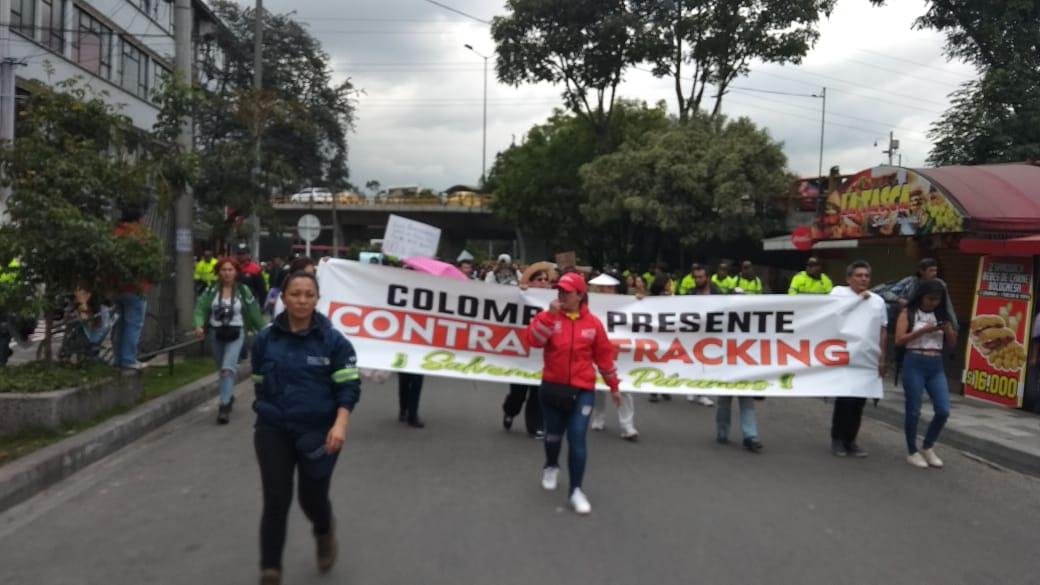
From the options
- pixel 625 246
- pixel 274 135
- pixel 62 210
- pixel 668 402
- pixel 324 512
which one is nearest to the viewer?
pixel 324 512

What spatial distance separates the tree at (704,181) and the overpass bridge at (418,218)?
23.6m

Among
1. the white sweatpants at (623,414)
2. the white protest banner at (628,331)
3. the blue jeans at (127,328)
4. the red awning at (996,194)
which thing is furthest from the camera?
the red awning at (996,194)

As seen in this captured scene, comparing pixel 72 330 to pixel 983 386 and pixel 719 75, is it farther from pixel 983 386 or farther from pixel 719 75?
pixel 719 75

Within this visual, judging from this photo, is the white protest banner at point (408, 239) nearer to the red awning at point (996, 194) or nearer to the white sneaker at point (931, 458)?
the white sneaker at point (931, 458)

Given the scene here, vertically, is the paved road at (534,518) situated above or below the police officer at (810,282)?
below

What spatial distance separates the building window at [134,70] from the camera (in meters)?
35.7

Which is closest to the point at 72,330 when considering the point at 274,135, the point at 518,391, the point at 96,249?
the point at 96,249

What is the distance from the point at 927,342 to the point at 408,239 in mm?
7071

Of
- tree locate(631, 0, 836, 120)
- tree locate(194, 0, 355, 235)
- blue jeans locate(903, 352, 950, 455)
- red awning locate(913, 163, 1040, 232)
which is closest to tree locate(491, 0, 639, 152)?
tree locate(631, 0, 836, 120)

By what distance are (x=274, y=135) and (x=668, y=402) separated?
38472 millimetres

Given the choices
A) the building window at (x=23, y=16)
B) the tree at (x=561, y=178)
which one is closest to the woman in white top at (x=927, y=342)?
the building window at (x=23, y=16)

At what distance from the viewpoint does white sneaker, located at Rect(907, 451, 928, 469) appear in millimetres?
7938

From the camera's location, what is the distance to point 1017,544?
18.8ft

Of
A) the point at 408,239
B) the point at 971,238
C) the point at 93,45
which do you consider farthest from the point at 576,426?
the point at 93,45
